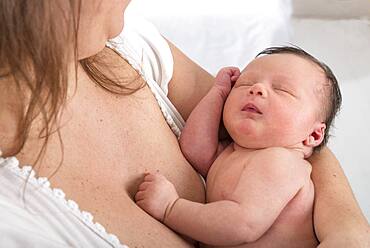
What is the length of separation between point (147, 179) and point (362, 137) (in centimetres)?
59

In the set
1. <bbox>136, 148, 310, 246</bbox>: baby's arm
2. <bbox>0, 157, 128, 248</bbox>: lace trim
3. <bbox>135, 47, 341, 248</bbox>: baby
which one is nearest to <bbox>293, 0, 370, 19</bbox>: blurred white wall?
<bbox>135, 47, 341, 248</bbox>: baby

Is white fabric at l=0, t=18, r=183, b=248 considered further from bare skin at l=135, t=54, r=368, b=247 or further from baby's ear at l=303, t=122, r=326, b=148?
baby's ear at l=303, t=122, r=326, b=148

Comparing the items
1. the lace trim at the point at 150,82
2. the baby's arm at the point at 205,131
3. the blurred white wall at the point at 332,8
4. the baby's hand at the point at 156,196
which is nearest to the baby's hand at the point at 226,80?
the baby's arm at the point at 205,131

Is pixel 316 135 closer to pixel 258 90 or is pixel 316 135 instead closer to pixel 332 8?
pixel 258 90

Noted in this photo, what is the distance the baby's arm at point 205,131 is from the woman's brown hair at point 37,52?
0.29m

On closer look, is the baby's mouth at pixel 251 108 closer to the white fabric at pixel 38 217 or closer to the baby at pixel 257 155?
the baby at pixel 257 155

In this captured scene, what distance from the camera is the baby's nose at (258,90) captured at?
3.15 ft

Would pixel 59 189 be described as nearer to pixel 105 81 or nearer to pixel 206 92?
pixel 105 81

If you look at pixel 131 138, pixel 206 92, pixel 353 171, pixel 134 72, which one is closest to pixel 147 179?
pixel 131 138

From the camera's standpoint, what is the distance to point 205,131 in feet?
3.25

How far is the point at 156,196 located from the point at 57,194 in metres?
0.14

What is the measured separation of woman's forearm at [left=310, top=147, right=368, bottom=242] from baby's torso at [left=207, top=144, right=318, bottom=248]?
14 millimetres

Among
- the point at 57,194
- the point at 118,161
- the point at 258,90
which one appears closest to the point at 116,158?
the point at 118,161

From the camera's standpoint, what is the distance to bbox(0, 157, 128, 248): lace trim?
2.35ft
